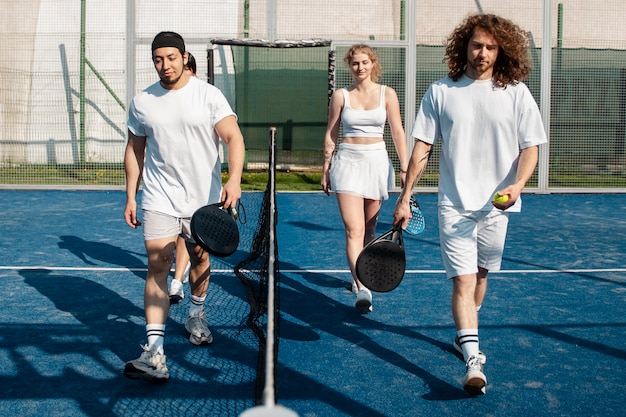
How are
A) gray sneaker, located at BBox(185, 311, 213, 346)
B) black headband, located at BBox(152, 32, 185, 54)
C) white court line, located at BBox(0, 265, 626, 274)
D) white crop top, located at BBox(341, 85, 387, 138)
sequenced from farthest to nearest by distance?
1. white court line, located at BBox(0, 265, 626, 274)
2. white crop top, located at BBox(341, 85, 387, 138)
3. gray sneaker, located at BBox(185, 311, 213, 346)
4. black headband, located at BBox(152, 32, 185, 54)

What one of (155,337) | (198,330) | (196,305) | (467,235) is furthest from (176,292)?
(467,235)

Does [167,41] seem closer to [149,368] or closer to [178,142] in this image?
[178,142]

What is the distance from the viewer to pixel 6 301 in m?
6.14

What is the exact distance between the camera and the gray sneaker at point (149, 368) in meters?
4.29

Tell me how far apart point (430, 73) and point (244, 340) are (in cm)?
1001

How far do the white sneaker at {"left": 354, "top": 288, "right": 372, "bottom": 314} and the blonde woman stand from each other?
0.19 feet

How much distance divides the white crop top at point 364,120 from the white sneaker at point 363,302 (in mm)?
1242

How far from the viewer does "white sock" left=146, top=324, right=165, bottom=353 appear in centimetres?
443

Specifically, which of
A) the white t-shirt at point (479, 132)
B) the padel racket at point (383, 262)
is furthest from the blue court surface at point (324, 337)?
the white t-shirt at point (479, 132)

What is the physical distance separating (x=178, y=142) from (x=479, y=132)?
1732 mm

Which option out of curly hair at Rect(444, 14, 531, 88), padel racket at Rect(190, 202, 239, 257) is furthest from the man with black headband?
curly hair at Rect(444, 14, 531, 88)

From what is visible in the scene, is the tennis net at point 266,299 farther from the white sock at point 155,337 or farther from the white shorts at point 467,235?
the white shorts at point 467,235

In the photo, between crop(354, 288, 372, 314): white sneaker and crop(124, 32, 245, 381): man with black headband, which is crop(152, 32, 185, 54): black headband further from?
crop(354, 288, 372, 314): white sneaker

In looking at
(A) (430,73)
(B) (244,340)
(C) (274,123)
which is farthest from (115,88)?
(B) (244,340)
